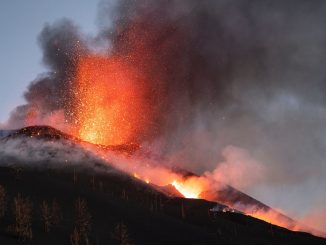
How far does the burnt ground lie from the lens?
194 ft

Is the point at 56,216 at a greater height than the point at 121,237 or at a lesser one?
greater

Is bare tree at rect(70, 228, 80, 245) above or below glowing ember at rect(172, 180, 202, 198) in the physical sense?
below

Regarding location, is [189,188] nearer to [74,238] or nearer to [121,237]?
[121,237]

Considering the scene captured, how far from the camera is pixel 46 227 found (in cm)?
5484

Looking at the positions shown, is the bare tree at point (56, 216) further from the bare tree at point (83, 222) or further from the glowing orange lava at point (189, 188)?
the glowing orange lava at point (189, 188)

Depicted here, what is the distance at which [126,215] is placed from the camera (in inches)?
2923

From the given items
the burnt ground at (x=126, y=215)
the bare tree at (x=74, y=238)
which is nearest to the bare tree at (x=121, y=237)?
the burnt ground at (x=126, y=215)

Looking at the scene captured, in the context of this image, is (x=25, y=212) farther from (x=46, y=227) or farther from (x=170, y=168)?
(x=170, y=168)

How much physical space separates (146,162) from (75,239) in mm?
100172

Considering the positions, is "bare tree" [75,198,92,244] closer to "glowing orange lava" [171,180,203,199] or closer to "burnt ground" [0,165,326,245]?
"burnt ground" [0,165,326,245]

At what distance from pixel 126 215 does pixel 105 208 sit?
431cm

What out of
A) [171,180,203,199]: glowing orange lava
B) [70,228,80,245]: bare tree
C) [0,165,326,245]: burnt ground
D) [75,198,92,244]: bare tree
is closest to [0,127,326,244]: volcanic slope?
[0,165,326,245]: burnt ground

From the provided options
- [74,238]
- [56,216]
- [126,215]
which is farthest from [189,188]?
[74,238]

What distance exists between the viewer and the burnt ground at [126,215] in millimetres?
59250
